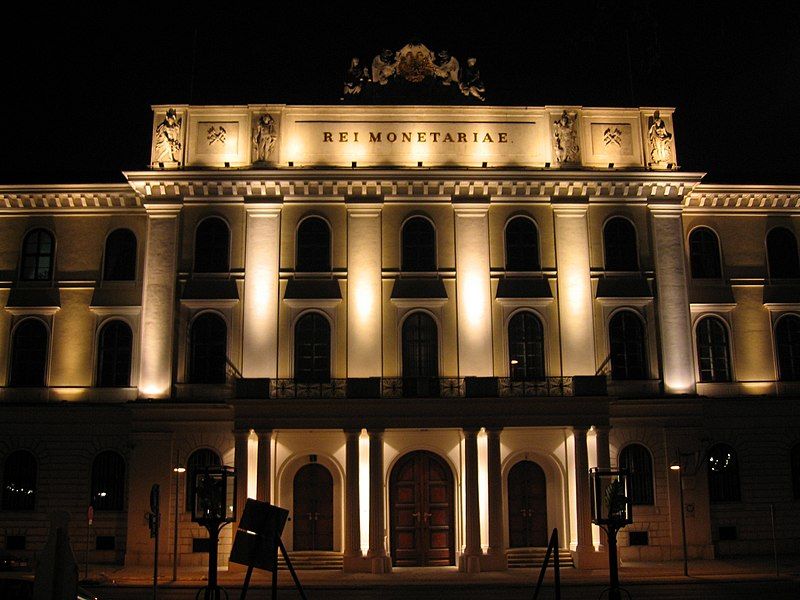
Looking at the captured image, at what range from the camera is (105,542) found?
102ft

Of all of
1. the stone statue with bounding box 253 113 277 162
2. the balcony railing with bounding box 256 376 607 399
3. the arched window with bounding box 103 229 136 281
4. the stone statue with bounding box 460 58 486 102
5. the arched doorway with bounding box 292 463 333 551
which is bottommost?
the arched doorway with bounding box 292 463 333 551

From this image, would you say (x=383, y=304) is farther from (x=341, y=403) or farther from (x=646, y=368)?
(x=646, y=368)

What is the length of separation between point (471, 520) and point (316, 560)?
215 inches

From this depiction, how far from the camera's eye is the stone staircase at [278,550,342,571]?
1160 inches

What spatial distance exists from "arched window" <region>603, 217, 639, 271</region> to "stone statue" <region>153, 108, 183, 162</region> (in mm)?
16128

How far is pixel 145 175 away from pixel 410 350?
449 inches

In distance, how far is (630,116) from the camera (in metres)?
33.9

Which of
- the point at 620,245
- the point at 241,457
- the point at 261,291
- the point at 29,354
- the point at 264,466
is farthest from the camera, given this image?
the point at 620,245

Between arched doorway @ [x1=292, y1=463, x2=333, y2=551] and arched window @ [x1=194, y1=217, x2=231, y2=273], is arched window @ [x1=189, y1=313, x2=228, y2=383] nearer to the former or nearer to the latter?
arched window @ [x1=194, y1=217, x2=231, y2=273]

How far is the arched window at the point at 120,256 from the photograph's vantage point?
1305 inches

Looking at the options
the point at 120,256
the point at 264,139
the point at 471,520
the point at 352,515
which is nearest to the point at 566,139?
the point at 264,139

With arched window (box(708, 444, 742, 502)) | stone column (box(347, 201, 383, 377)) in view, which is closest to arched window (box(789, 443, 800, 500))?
arched window (box(708, 444, 742, 502))

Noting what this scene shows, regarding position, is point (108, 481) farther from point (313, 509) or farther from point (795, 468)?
point (795, 468)

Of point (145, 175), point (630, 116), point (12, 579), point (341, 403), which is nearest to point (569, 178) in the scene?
point (630, 116)
